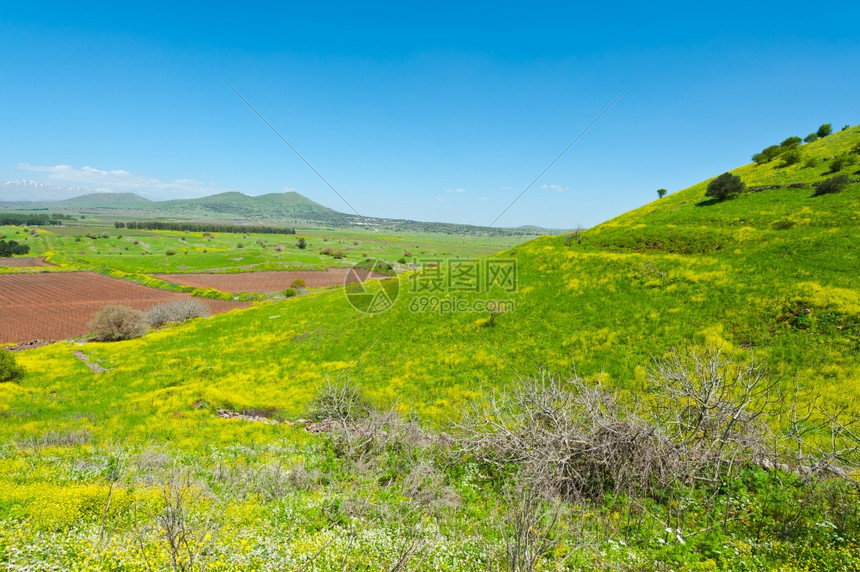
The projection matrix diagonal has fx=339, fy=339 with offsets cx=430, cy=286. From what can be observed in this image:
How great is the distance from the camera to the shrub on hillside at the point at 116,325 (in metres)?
40.8

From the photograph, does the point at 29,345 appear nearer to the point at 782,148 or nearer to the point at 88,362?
the point at 88,362

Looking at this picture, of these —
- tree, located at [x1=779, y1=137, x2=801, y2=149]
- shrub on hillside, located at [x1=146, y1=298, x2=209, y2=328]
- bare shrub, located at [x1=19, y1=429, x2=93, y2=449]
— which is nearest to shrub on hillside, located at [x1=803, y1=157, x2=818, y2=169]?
tree, located at [x1=779, y1=137, x2=801, y2=149]

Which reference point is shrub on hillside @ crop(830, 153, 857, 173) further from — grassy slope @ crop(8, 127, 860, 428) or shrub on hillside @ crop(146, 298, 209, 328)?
shrub on hillside @ crop(146, 298, 209, 328)

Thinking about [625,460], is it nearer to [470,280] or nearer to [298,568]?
[298,568]

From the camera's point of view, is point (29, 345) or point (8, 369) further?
point (29, 345)

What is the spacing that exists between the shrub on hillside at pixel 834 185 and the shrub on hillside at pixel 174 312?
75266mm

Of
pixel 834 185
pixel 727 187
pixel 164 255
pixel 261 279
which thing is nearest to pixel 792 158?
pixel 727 187

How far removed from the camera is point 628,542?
8422mm

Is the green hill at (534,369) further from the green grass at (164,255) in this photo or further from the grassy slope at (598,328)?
the green grass at (164,255)

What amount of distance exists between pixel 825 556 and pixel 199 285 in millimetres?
100552

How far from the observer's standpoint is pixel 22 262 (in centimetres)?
10331

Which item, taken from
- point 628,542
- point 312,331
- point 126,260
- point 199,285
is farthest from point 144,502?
point 126,260

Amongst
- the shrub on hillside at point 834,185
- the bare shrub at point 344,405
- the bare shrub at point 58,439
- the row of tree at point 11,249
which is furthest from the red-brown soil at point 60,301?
the shrub on hillside at point 834,185

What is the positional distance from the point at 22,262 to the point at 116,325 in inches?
4203
